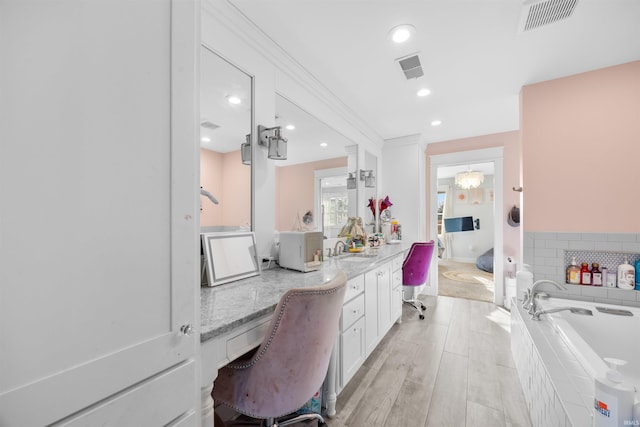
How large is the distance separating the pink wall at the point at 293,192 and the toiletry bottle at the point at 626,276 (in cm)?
266

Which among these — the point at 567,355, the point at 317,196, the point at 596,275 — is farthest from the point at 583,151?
the point at 317,196

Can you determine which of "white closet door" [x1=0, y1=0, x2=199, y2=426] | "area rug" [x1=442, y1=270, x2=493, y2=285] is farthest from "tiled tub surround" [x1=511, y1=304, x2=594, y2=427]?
"area rug" [x1=442, y1=270, x2=493, y2=285]

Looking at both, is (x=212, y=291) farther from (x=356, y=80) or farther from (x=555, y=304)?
(x=555, y=304)

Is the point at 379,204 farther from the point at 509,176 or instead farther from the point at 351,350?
the point at 351,350

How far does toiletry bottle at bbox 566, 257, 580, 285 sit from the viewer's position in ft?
7.42

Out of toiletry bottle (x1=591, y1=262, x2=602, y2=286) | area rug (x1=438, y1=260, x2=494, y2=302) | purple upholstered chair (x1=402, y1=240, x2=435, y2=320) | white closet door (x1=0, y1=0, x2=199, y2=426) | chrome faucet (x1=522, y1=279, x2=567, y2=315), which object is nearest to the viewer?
white closet door (x1=0, y1=0, x2=199, y2=426)

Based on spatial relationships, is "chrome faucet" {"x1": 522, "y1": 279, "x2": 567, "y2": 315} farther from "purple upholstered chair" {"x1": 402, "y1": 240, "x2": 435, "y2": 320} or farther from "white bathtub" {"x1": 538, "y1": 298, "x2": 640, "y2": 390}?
"purple upholstered chair" {"x1": 402, "y1": 240, "x2": 435, "y2": 320}

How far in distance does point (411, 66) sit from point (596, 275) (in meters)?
2.43

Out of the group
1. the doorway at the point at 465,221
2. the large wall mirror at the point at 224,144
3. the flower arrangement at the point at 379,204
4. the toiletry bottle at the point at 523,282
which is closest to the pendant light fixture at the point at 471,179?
the doorway at the point at 465,221

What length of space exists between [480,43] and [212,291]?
97.1 inches

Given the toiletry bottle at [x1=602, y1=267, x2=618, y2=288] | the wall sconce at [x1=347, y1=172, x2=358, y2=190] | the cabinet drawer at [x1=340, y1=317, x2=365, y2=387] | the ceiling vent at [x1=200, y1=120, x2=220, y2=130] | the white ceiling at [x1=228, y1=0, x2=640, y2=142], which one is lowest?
the cabinet drawer at [x1=340, y1=317, x2=365, y2=387]

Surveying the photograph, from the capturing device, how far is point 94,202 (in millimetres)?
524

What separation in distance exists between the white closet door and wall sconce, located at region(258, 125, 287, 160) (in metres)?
1.04

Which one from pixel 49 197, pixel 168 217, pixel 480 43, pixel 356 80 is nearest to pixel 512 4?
pixel 480 43
